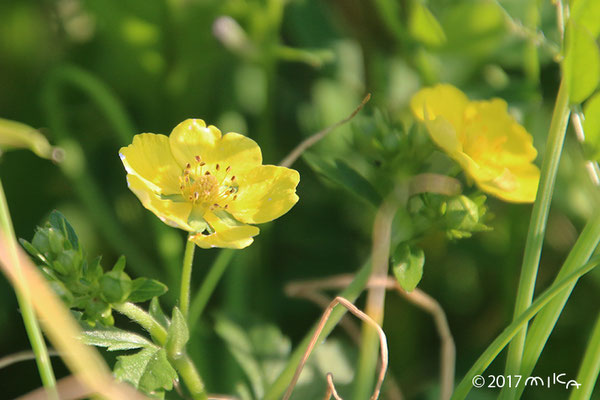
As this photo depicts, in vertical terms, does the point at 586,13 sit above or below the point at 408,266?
above

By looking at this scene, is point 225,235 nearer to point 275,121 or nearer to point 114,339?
point 114,339

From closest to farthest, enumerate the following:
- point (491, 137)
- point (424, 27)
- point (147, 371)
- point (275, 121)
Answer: point (147, 371) → point (491, 137) → point (424, 27) → point (275, 121)

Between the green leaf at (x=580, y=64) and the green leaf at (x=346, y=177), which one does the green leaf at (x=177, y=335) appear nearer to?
the green leaf at (x=346, y=177)

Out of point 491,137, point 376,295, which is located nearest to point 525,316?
point 376,295

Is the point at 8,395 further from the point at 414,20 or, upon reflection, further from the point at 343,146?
the point at 414,20

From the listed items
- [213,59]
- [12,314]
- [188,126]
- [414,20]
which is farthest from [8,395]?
[414,20]

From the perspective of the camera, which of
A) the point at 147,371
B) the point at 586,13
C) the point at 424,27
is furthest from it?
the point at 424,27

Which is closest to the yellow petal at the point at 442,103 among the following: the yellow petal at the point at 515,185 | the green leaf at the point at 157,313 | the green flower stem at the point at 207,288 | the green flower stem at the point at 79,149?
the yellow petal at the point at 515,185
